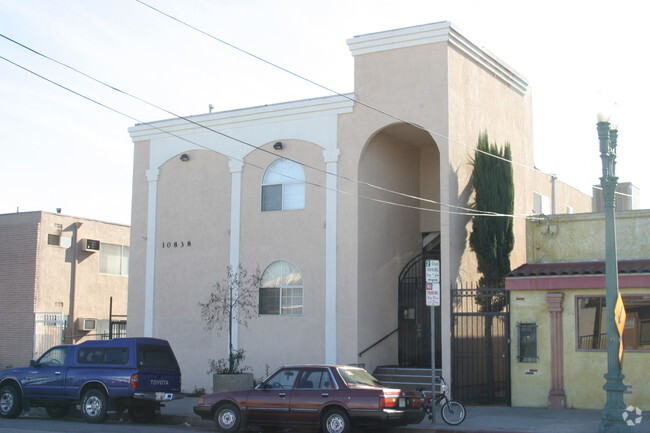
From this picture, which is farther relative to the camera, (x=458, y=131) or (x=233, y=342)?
(x=233, y=342)

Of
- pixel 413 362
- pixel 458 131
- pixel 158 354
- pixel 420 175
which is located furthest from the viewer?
pixel 420 175

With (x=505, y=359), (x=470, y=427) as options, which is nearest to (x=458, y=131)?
(x=505, y=359)

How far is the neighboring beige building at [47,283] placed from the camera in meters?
31.6

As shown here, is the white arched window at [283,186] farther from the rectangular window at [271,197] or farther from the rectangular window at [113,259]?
the rectangular window at [113,259]

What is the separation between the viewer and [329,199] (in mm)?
22484

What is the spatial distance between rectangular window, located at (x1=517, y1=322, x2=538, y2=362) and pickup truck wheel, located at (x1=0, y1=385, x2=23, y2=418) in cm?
1141

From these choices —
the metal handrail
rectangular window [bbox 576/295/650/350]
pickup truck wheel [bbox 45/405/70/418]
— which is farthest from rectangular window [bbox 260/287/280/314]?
rectangular window [bbox 576/295/650/350]

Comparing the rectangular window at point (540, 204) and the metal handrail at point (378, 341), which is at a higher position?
the rectangular window at point (540, 204)

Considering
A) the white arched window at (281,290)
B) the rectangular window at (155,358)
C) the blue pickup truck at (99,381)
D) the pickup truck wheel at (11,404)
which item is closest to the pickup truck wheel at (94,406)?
the blue pickup truck at (99,381)

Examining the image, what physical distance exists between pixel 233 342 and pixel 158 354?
15.0ft

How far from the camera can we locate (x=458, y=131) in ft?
70.7

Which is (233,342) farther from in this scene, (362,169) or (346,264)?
(362,169)

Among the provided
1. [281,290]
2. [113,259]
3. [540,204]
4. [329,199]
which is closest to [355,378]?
[329,199]

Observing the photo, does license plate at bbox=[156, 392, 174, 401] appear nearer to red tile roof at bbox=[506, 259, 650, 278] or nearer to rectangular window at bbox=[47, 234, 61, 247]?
red tile roof at bbox=[506, 259, 650, 278]
